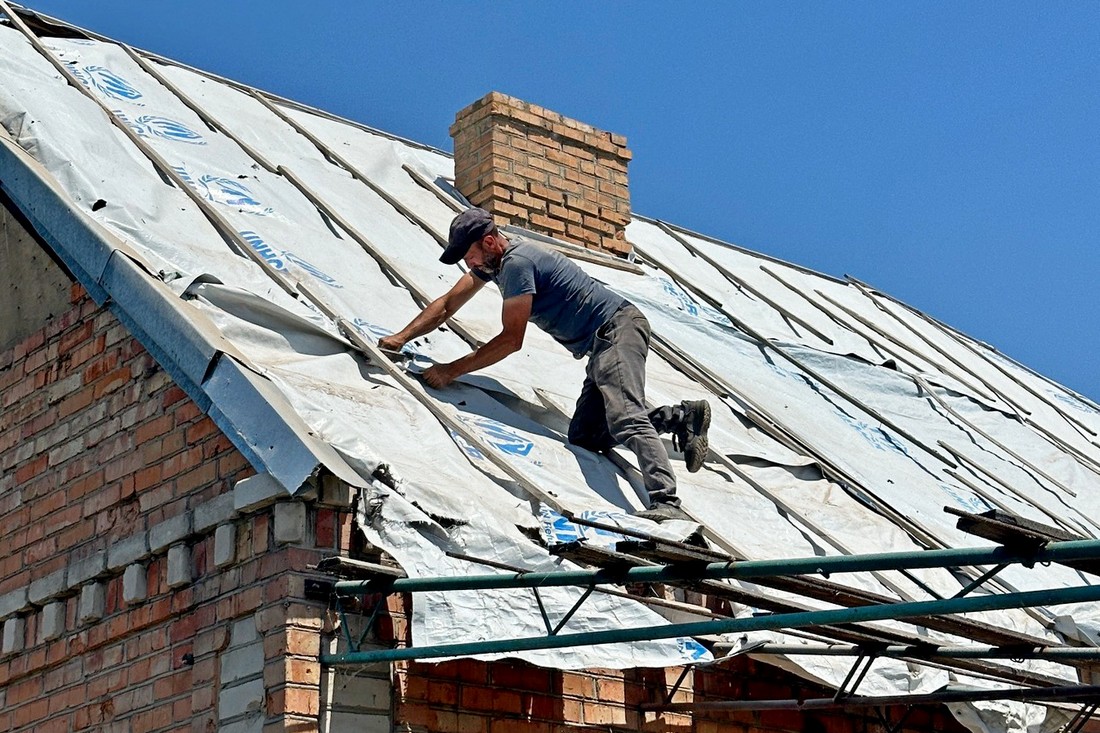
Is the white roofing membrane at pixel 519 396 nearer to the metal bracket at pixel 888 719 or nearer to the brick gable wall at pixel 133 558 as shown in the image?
the metal bracket at pixel 888 719

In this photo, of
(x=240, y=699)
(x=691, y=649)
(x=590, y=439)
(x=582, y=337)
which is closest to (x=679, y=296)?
(x=582, y=337)

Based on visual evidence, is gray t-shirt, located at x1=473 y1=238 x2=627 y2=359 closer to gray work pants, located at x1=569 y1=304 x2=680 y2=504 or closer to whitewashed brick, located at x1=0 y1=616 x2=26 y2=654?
gray work pants, located at x1=569 y1=304 x2=680 y2=504

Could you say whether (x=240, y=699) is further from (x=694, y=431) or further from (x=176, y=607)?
(x=694, y=431)

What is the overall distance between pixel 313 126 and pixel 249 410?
5035 millimetres

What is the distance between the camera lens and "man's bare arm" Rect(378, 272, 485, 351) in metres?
7.00

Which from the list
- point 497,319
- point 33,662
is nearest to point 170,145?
point 497,319

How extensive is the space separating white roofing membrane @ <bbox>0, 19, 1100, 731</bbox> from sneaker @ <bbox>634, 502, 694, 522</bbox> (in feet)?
0.41

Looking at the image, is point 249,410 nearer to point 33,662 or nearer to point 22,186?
point 33,662

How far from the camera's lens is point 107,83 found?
9.03 m

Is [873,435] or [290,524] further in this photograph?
[873,435]

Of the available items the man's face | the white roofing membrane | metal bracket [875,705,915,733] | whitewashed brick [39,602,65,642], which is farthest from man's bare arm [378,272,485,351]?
metal bracket [875,705,915,733]

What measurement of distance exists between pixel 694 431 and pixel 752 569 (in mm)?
2358

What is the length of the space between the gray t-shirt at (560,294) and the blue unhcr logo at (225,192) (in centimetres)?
146

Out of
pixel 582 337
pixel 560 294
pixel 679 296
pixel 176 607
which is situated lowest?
pixel 176 607
